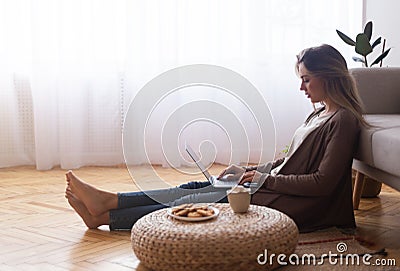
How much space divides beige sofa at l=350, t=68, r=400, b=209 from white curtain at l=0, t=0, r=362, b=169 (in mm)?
1178

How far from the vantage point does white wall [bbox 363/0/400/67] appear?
3.66m

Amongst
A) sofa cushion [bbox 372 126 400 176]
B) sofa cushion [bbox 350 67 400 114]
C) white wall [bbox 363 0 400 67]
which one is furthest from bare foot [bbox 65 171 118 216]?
white wall [bbox 363 0 400 67]

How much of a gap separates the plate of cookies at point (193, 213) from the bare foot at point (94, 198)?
0.37 meters

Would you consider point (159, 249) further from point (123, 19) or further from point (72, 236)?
point (123, 19)

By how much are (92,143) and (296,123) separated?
1.25 m

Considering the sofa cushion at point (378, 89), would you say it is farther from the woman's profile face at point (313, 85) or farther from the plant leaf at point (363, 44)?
the woman's profile face at point (313, 85)

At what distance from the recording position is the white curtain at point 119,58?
12.1ft

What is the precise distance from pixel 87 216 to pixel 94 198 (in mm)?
81

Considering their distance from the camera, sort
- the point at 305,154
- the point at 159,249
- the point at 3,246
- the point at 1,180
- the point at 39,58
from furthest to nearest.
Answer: the point at 39,58 < the point at 1,180 < the point at 305,154 < the point at 3,246 < the point at 159,249

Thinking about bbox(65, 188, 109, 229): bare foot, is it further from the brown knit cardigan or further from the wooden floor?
the brown knit cardigan

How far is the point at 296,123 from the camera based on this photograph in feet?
12.7

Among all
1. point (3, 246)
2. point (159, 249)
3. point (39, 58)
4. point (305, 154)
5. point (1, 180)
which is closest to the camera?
point (159, 249)

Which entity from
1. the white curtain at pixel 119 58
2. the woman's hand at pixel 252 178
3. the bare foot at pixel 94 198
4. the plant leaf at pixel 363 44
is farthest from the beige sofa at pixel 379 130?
the white curtain at pixel 119 58

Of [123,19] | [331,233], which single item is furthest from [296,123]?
[331,233]
